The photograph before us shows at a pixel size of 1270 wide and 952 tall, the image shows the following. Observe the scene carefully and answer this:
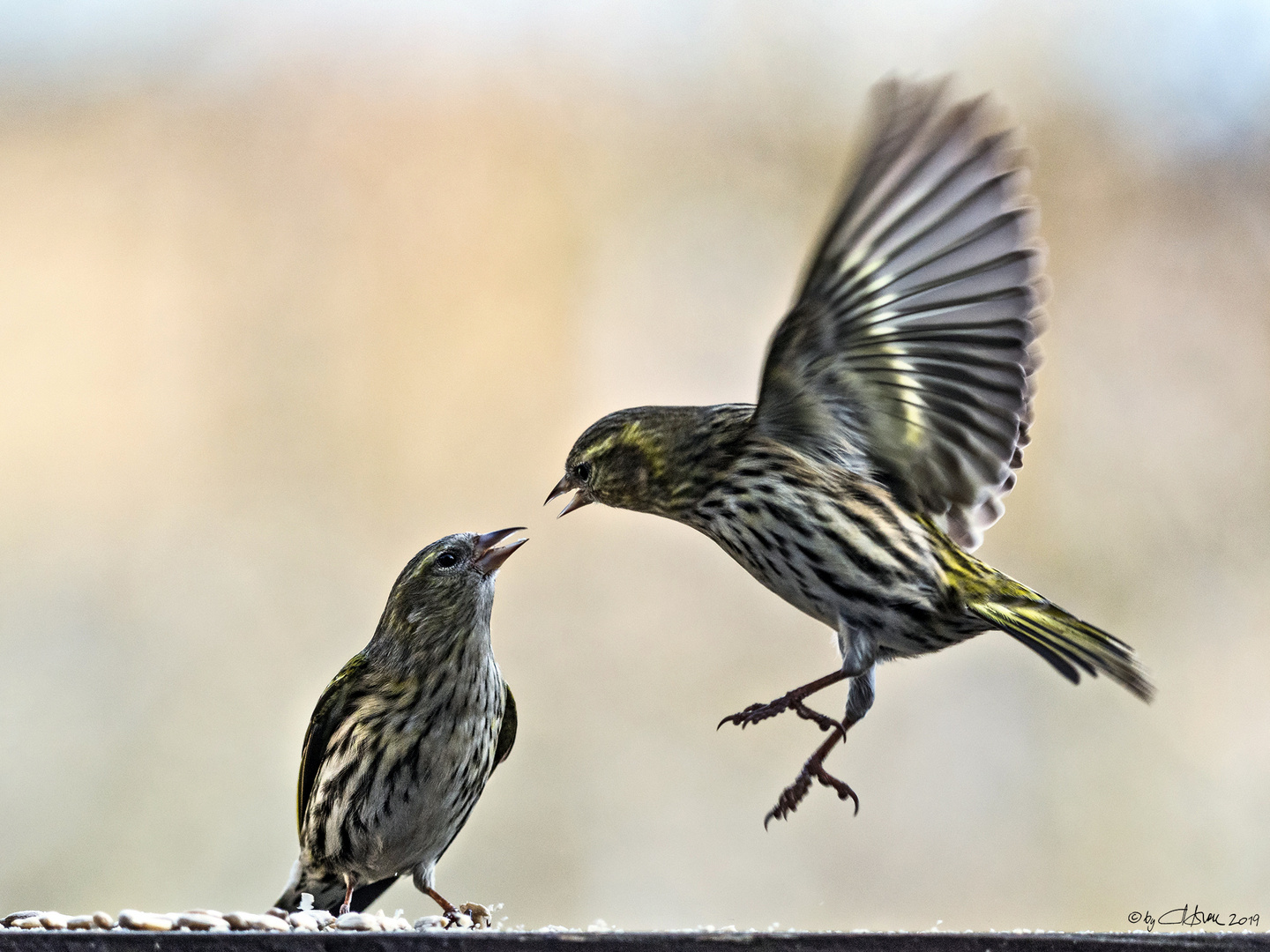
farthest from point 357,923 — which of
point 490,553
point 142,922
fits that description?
point 490,553

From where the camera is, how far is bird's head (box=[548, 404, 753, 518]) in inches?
122

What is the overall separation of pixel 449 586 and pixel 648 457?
0.71 m

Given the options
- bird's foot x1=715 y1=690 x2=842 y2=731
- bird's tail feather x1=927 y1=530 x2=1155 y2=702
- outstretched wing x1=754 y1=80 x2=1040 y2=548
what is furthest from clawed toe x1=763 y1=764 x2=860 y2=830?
outstretched wing x1=754 y1=80 x2=1040 y2=548

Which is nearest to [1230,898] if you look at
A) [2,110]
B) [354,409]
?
[354,409]

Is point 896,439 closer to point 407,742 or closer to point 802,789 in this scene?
point 802,789

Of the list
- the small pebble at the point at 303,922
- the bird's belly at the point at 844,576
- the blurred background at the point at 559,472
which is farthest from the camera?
the blurred background at the point at 559,472

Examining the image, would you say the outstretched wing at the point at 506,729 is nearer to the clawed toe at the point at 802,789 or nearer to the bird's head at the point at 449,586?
the bird's head at the point at 449,586

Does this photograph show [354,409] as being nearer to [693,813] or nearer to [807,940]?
[693,813]

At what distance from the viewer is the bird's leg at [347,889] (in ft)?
10.2

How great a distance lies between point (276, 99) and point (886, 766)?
16.0ft

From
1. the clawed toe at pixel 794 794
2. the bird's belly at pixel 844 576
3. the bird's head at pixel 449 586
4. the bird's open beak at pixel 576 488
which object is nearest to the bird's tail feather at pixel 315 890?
the bird's head at pixel 449 586

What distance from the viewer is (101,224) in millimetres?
6973

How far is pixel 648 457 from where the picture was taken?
3125 millimetres

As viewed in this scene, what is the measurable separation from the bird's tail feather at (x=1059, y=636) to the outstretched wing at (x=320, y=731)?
1560mm
